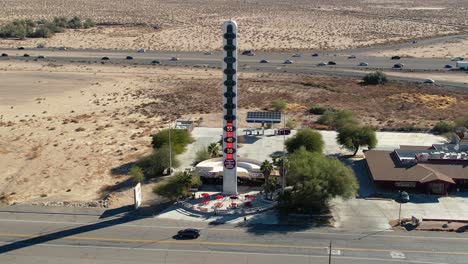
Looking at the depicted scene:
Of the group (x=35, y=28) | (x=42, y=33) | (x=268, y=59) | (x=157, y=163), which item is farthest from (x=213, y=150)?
(x=35, y=28)

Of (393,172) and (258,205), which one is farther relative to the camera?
(393,172)

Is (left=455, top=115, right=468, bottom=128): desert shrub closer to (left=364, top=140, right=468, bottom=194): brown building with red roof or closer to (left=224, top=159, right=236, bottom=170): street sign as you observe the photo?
(left=364, top=140, right=468, bottom=194): brown building with red roof

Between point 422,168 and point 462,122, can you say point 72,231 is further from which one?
point 462,122

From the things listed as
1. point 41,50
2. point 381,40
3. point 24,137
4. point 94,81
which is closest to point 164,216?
point 24,137

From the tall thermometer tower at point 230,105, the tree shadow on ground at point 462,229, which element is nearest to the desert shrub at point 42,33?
the tall thermometer tower at point 230,105

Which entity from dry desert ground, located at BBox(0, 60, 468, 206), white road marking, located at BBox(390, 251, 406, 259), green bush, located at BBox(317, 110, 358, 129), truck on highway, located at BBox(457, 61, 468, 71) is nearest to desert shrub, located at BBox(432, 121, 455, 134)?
dry desert ground, located at BBox(0, 60, 468, 206)

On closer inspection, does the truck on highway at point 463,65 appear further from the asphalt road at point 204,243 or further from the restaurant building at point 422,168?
the asphalt road at point 204,243

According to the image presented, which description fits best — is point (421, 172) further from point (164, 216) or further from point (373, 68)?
point (373, 68)
